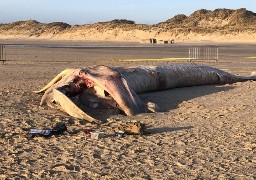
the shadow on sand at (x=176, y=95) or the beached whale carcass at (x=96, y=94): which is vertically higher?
the beached whale carcass at (x=96, y=94)

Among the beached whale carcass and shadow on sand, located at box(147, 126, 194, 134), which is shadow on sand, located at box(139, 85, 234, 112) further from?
shadow on sand, located at box(147, 126, 194, 134)

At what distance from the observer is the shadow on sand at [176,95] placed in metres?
11.0

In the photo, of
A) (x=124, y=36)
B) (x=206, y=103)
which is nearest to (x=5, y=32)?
(x=124, y=36)

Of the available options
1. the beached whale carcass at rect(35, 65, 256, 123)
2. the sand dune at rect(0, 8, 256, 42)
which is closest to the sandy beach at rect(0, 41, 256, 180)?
the beached whale carcass at rect(35, 65, 256, 123)

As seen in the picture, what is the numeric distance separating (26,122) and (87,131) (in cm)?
132

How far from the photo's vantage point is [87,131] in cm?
811

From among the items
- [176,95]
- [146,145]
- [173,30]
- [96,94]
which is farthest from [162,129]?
[173,30]

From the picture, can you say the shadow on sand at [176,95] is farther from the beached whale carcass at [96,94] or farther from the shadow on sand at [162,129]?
the shadow on sand at [162,129]

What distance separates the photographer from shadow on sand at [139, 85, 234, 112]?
36.1 ft

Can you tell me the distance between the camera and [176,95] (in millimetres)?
12188

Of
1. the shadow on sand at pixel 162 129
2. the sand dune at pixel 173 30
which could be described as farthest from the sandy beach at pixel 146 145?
the sand dune at pixel 173 30

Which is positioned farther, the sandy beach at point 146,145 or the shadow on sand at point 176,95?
the shadow on sand at point 176,95

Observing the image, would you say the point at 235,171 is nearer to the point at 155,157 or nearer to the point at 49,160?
the point at 155,157

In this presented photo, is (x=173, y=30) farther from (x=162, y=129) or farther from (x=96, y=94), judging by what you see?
(x=162, y=129)
